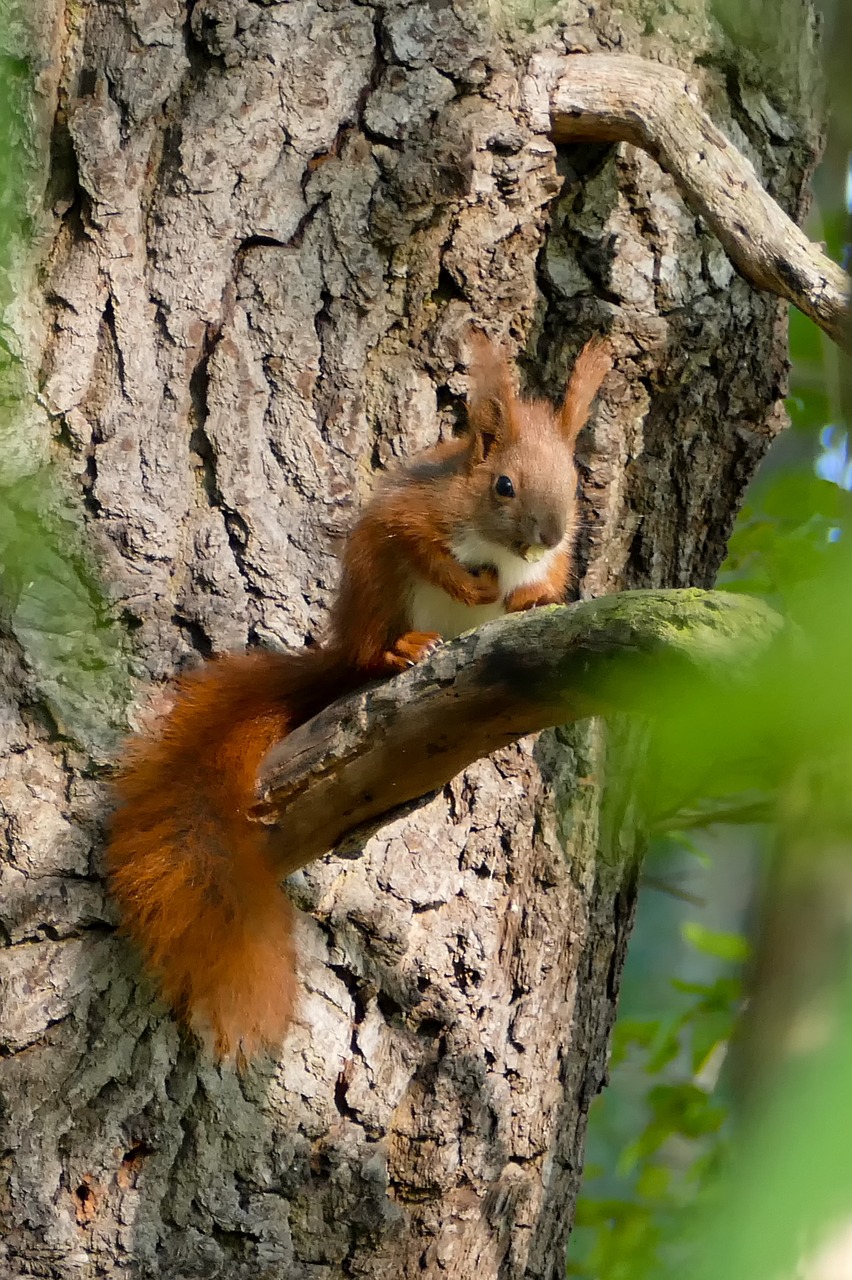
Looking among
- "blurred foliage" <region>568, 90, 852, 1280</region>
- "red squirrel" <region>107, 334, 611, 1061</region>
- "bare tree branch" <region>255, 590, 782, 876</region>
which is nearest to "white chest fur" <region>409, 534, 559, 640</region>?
"red squirrel" <region>107, 334, 611, 1061</region>

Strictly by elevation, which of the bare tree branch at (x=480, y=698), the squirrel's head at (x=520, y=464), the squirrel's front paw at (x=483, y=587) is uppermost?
the squirrel's head at (x=520, y=464)

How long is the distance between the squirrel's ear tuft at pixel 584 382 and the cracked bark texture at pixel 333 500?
2.6 inches

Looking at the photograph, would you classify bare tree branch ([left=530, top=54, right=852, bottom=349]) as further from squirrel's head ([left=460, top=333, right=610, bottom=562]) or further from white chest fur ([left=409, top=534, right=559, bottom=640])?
white chest fur ([left=409, top=534, right=559, bottom=640])

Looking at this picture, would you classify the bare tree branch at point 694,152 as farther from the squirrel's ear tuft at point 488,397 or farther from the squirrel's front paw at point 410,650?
the squirrel's front paw at point 410,650

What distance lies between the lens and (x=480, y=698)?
4.01 feet

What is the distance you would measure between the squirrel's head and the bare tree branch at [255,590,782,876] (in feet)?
1.71

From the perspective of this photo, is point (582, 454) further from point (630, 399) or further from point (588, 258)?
point (588, 258)

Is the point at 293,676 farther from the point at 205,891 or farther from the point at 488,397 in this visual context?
the point at 488,397

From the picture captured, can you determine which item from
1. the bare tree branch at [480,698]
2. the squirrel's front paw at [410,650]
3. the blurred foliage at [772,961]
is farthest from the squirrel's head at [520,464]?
the bare tree branch at [480,698]

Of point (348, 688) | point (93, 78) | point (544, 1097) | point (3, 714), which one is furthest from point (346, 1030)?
point (93, 78)

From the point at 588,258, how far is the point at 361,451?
40 cm

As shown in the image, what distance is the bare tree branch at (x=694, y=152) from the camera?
152cm

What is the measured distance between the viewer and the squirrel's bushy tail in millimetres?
1476

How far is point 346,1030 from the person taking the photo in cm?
158
